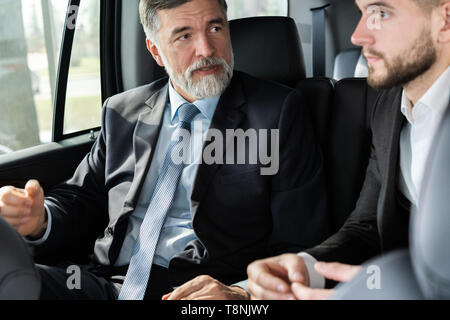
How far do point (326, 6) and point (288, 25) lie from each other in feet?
6.65

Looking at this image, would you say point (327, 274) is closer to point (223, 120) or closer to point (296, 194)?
point (296, 194)

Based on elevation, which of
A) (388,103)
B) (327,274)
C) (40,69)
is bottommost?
(327,274)

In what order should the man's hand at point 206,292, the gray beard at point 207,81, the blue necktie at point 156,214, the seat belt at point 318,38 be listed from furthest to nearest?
the seat belt at point 318,38 < the gray beard at point 207,81 < the blue necktie at point 156,214 < the man's hand at point 206,292

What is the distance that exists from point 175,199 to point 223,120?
280mm

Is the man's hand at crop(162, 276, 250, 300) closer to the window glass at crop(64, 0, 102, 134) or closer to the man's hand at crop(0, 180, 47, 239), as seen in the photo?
the man's hand at crop(0, 180, 47, 239)

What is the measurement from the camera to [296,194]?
141cm

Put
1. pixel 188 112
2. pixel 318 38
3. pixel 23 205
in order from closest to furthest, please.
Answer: pixel 23 205 < pixel 188 112 < pixel 318 38

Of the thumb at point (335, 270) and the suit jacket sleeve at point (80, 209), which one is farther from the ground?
the thumb at point (335, 270)

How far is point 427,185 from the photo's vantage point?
426 mm

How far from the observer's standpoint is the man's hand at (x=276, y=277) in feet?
2.91

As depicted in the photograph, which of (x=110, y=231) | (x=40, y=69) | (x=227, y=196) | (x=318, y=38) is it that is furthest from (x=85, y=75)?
(x=318, y=38)

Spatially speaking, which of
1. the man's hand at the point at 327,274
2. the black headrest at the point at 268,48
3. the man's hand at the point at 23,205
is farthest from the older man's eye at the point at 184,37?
the man's hand at the point at 327,274

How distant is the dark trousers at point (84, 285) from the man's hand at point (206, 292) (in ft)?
0.87

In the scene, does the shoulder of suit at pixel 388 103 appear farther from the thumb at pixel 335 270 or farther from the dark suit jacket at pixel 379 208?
the thumb at pixel 335 270
